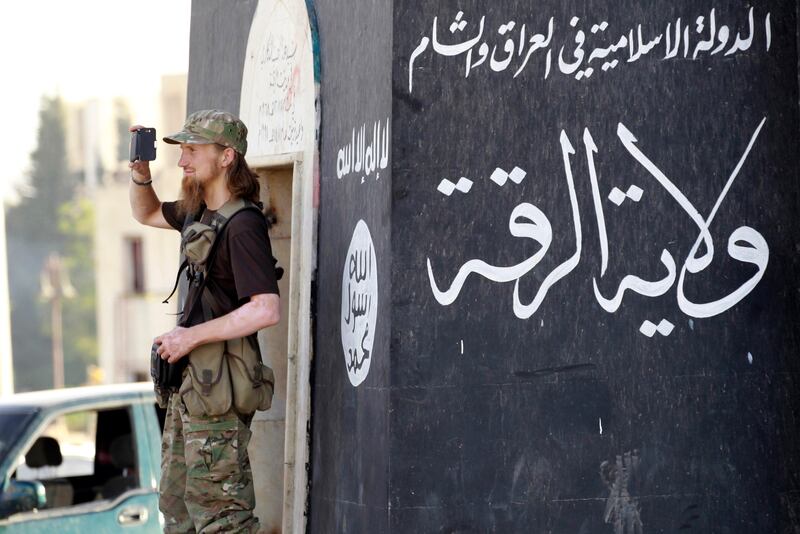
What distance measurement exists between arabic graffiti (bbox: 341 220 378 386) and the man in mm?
389

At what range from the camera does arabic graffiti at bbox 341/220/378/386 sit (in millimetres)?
6020

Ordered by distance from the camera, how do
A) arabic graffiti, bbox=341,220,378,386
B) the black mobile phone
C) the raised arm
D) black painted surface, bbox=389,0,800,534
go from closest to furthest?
black painted surface, bbox=389,0,800,534 < arabic graffiti, bbox=341,220,378,386 < the black mobile phone < the raised arm

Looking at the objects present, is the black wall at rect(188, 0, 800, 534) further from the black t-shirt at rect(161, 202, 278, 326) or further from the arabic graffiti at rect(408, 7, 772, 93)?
the black t-shirt at rect(161, 202, 278, 326)

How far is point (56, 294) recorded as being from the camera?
53.0 meters

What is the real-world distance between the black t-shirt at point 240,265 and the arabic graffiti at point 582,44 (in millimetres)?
834

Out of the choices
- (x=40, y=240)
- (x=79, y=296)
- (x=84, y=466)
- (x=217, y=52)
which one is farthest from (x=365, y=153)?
(x=40, y=240)

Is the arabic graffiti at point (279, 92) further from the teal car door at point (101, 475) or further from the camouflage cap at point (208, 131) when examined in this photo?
the teal car door at point (101, 475)

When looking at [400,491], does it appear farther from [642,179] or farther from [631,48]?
[631,48]

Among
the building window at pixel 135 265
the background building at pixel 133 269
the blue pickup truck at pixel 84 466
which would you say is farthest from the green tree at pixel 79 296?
the blue pickup truck at pixel 84 466

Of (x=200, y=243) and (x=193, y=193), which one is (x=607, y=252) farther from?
(x=193, y=193)

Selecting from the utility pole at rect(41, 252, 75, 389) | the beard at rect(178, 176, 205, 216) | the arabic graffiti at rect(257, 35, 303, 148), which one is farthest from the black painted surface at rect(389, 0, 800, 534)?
the utility pole at rect(41, 252, 75, 389)

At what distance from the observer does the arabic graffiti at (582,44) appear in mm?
5895

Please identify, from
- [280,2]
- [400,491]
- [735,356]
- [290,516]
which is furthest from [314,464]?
[280,2]

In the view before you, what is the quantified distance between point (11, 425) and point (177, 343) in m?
2.30
